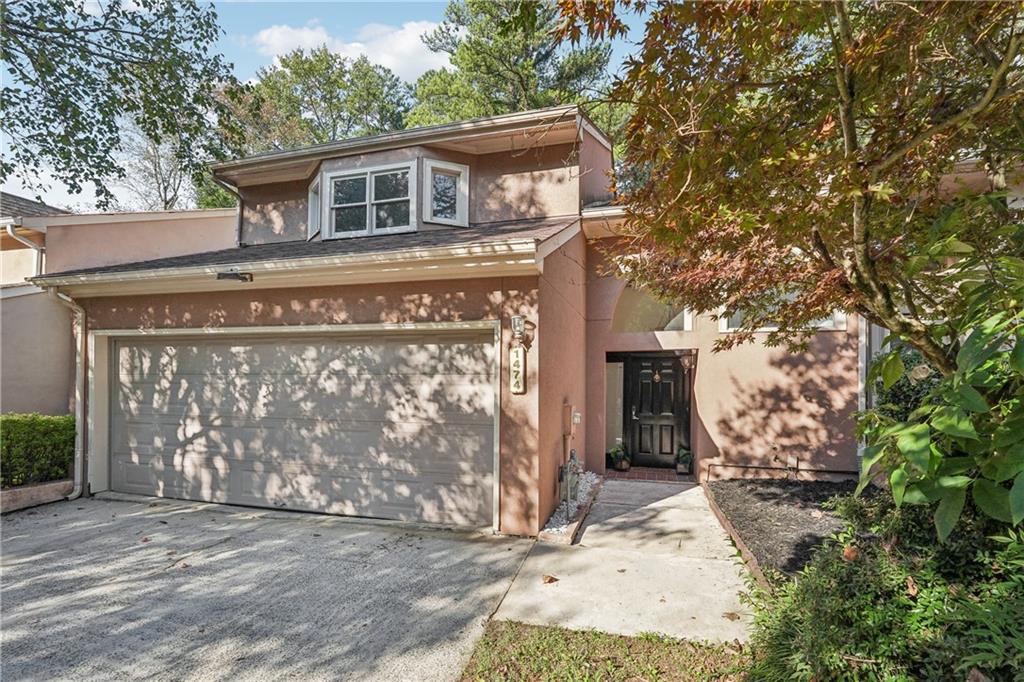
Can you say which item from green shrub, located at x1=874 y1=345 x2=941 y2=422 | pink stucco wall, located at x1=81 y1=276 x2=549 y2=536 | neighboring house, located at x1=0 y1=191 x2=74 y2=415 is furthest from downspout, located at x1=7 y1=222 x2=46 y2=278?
green shrub, located at x1=874 y1=345 x2=941 y2=422

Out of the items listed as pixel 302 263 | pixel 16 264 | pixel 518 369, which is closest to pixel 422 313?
pixel 518 369

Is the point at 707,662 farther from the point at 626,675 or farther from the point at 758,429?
the point at 758,429

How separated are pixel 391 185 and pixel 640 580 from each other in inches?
272

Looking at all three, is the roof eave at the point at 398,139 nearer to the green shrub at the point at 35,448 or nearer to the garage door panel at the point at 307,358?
the garage door panel at the point at 307,358

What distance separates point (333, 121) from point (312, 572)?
22.8 meters

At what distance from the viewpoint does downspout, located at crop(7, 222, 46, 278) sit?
337 inches

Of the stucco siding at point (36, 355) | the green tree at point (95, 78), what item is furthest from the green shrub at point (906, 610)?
the stucco siding at point (36, 355)

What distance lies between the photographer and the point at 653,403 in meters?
8.55

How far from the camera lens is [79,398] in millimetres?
7098

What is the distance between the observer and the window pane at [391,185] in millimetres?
8008

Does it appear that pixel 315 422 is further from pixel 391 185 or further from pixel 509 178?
pixel 509 178

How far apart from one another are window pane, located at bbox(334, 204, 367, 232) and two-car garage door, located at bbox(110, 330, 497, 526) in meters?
2.64

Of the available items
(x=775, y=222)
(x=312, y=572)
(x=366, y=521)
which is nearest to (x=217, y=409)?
(x=366, y=521)

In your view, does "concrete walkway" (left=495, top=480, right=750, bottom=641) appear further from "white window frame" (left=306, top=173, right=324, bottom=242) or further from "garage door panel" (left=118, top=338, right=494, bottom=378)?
"white window frame" (left=306, top=173, right=324, bottom=242)
